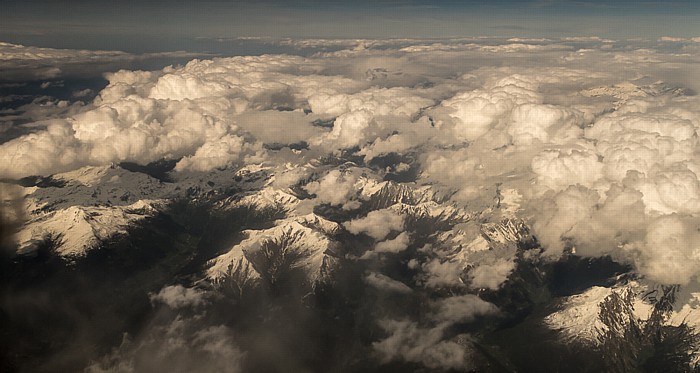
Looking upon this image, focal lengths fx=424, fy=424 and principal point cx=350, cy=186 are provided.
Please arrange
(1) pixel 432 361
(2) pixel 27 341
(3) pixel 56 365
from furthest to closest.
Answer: (1) pixel 432 361, (2) pixel 27 341, (3) pixel 56 365

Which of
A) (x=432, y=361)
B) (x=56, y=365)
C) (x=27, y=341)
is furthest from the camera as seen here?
(x=432, y=361)

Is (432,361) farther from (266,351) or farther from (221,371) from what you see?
(221,371)

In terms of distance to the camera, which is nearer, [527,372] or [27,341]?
[27,341]

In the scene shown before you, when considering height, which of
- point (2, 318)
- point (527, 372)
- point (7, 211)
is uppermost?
point (7, 211)

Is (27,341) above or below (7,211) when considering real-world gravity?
below

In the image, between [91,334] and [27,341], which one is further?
[91,334]

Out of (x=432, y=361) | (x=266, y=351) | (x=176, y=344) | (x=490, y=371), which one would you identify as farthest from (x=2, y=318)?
(x=490, y=371)

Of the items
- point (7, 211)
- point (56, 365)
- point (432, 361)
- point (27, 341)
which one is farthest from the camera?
point (432, 361)

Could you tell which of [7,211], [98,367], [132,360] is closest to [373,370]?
[132,360]

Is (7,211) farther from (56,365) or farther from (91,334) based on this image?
(91,334)
